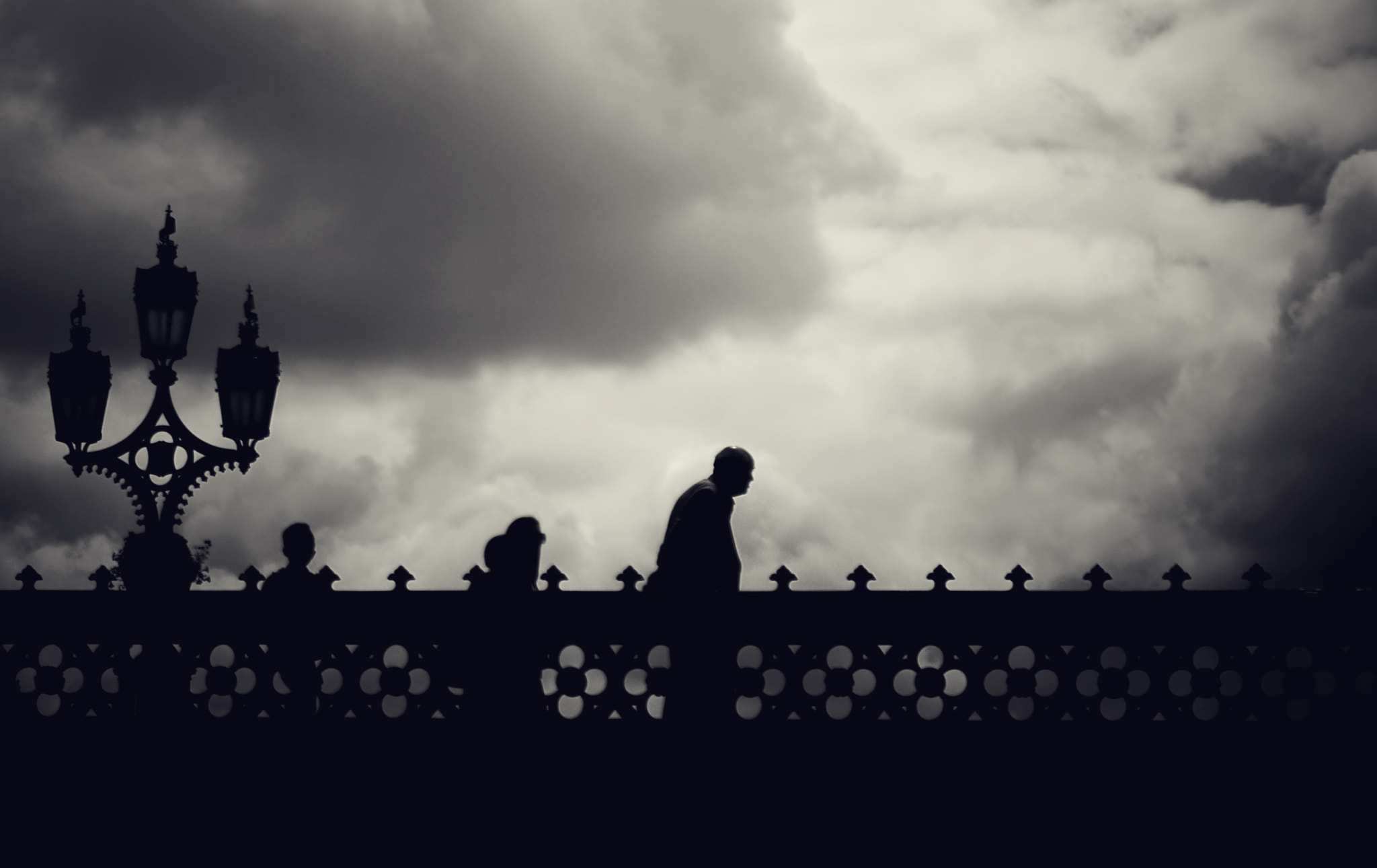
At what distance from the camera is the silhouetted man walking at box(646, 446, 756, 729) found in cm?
750

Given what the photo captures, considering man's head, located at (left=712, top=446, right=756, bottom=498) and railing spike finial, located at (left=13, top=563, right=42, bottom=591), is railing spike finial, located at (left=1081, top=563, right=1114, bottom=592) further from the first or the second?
railing spike finial, located at (left=13, top=563, right=42, bottom=591)

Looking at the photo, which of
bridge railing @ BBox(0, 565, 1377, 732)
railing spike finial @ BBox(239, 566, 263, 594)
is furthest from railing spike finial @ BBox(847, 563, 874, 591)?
railing spike finial @ BBox(239, 566, 263, 594)

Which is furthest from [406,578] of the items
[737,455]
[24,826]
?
[24,826]

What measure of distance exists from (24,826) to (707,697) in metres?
4.04

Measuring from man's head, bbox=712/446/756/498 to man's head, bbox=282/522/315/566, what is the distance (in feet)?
8.02

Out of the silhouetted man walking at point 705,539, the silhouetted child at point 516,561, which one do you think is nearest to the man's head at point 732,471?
the silhouetted man walking at point 705,539

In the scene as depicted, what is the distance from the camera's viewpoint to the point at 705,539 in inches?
302

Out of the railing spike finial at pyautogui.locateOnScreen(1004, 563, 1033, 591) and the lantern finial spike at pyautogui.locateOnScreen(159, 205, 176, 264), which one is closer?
the railing spike finial at pyautogui.locateOnScreen(1004, 563, 1033, 591)

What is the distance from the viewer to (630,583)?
754cm

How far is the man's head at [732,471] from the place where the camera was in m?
7.71

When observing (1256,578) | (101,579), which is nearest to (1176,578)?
(1256,578)

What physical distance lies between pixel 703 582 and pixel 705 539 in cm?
25

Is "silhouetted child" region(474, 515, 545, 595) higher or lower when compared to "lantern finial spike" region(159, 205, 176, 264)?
lower

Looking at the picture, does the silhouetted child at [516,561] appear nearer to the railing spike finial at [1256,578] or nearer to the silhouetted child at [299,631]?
the silhouetted child at [299,631]
